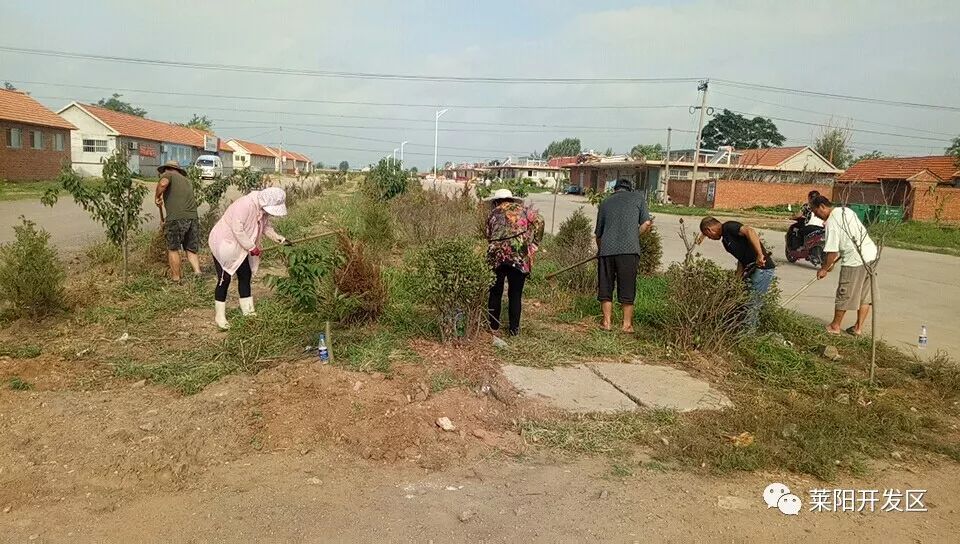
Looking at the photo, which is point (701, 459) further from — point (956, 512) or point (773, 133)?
point (773, 133)

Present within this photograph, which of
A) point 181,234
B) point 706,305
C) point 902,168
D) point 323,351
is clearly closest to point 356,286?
point 323,351

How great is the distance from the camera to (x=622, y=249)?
237 inches

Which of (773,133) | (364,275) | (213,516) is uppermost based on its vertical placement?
(773,133)

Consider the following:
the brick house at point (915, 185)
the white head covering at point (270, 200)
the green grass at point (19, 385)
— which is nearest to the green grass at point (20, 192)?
the white head covering at point (270, 200)

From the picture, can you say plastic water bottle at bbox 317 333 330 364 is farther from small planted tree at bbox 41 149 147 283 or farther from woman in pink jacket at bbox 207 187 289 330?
small planted tree at bbox 41 149 147 283

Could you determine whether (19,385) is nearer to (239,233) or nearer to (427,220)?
(239,233)

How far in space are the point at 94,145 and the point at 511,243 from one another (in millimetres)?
45307

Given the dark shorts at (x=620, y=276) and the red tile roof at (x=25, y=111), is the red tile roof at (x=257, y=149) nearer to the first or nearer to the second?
the red tile roof at (x=25, y=111)

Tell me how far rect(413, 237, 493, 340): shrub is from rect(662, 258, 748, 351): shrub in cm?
165

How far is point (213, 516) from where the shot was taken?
279 centimetres

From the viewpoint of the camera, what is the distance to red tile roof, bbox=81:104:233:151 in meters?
42.5

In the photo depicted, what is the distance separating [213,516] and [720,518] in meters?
2.28

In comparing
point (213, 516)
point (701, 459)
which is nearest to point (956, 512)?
point (701, 459)

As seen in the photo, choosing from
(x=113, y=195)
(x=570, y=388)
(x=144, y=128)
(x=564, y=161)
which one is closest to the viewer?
(x=570, y=388)
